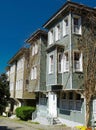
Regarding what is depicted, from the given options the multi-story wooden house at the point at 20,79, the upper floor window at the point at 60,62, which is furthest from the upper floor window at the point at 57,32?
the multi-story wooden house at the point at 20,79

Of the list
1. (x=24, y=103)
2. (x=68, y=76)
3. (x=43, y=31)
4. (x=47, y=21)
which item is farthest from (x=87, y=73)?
(x=24, y=103)

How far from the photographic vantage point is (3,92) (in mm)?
43156

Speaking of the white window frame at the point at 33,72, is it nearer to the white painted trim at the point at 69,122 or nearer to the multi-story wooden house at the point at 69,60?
the multi-story wooden house at the point at 69,60

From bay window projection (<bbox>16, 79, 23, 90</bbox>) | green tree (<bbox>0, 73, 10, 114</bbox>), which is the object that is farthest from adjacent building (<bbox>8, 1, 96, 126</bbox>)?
green tree (<bbox>0, 73, 10, 114</bbox>)

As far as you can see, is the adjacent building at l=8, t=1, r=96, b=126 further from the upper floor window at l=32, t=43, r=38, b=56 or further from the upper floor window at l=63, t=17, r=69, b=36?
the upper floor window at l=32, t=43, r=38, b=56

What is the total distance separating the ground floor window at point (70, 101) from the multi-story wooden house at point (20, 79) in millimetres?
11219

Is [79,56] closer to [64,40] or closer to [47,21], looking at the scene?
[64,40]

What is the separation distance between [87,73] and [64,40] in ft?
15.3

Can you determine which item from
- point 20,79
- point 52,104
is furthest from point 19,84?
point 52,104

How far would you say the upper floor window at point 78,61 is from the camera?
72.3 ft

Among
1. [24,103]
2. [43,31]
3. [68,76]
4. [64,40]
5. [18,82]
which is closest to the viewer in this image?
[68,76]

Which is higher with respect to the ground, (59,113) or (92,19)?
(92,19)

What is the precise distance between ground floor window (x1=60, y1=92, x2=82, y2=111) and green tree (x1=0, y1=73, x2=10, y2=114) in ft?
65.1

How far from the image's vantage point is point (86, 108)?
19.8 m
